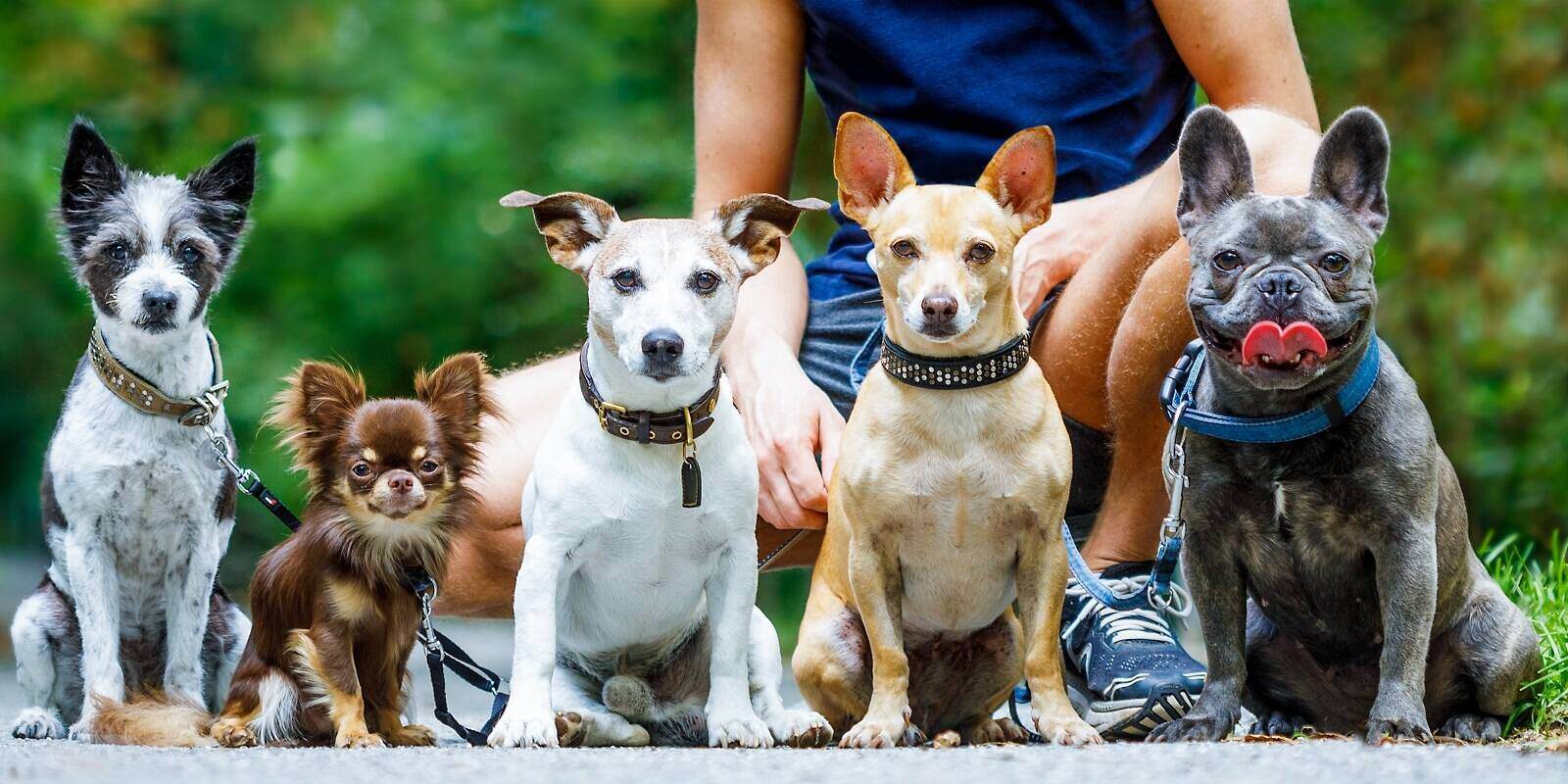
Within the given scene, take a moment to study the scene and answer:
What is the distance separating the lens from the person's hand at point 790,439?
12.8 ft

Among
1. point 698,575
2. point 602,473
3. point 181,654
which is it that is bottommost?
point 181,654

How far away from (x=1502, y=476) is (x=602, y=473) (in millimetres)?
6009

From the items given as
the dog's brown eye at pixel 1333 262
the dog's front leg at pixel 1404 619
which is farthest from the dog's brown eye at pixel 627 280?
the dog's front leg at pixel 1404 619

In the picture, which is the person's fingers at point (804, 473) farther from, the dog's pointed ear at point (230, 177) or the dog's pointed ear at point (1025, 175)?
the dog's pointed ear at point (230, 177)

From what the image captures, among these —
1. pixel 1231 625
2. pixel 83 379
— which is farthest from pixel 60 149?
pixel 1231 625

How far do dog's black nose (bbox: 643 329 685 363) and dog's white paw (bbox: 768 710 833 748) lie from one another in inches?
31.7

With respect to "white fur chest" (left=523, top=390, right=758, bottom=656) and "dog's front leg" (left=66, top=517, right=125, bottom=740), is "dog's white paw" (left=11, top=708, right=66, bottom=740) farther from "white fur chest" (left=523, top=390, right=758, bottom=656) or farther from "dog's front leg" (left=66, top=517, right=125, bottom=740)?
"white fur chest" (left=523, top=390, right=758, bottom=656)

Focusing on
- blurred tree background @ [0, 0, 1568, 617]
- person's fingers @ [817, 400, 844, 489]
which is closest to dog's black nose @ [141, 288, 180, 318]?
person's fingers @ [817, 400, 844, 489]

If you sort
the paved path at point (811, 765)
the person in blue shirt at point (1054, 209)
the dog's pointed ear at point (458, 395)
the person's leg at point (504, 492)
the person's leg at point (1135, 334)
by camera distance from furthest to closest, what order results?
the person's leg at point (504, 492) → the person in blue shirt at point (1054, 209) → the person's leg at point (1135, 334) → the dog's pointed ear at point (458, 395) → the paved path at point (811, 765)

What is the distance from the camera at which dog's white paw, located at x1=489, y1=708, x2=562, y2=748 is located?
310 centimetres

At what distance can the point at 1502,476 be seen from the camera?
7934 mm

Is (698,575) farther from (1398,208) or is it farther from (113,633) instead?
(1398,208)

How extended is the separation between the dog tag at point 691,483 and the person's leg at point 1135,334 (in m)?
1.20

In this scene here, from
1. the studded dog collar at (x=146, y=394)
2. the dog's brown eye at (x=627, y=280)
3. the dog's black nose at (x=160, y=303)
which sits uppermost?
the dog's brown eye at (x=627, y=280)
